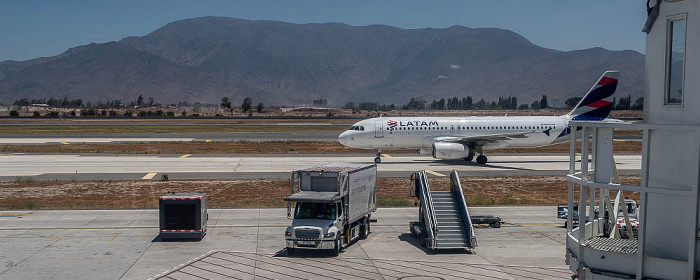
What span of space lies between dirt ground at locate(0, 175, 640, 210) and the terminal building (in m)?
27.4

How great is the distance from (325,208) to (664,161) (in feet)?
53.4

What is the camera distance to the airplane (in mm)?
56312

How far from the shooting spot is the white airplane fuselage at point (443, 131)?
57281 millimetres

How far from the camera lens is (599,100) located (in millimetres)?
56281

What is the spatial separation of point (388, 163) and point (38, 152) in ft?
125

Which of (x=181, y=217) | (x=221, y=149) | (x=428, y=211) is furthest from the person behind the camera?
(x=221, y=149)

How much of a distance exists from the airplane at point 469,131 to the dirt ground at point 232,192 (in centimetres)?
921

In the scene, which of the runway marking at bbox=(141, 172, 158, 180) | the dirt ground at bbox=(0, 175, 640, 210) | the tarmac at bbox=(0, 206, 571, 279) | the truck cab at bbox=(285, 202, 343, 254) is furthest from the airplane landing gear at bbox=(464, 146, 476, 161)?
the truck cab at bbox=(285, 202, 343, 254)

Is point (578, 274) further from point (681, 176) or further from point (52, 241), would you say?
point (52, 241)

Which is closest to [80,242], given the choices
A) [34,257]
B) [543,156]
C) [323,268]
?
[34,257]

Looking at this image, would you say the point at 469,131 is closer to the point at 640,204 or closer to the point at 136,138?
the point at 136,138

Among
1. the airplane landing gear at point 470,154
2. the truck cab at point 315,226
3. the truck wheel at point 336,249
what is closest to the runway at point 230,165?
the airplane landing gear at point 470,154

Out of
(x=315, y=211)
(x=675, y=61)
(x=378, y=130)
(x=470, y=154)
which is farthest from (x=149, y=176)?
(x=675, y=61)

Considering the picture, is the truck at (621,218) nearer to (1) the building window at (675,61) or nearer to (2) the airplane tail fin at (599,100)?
(1) the building window at (675,61)
